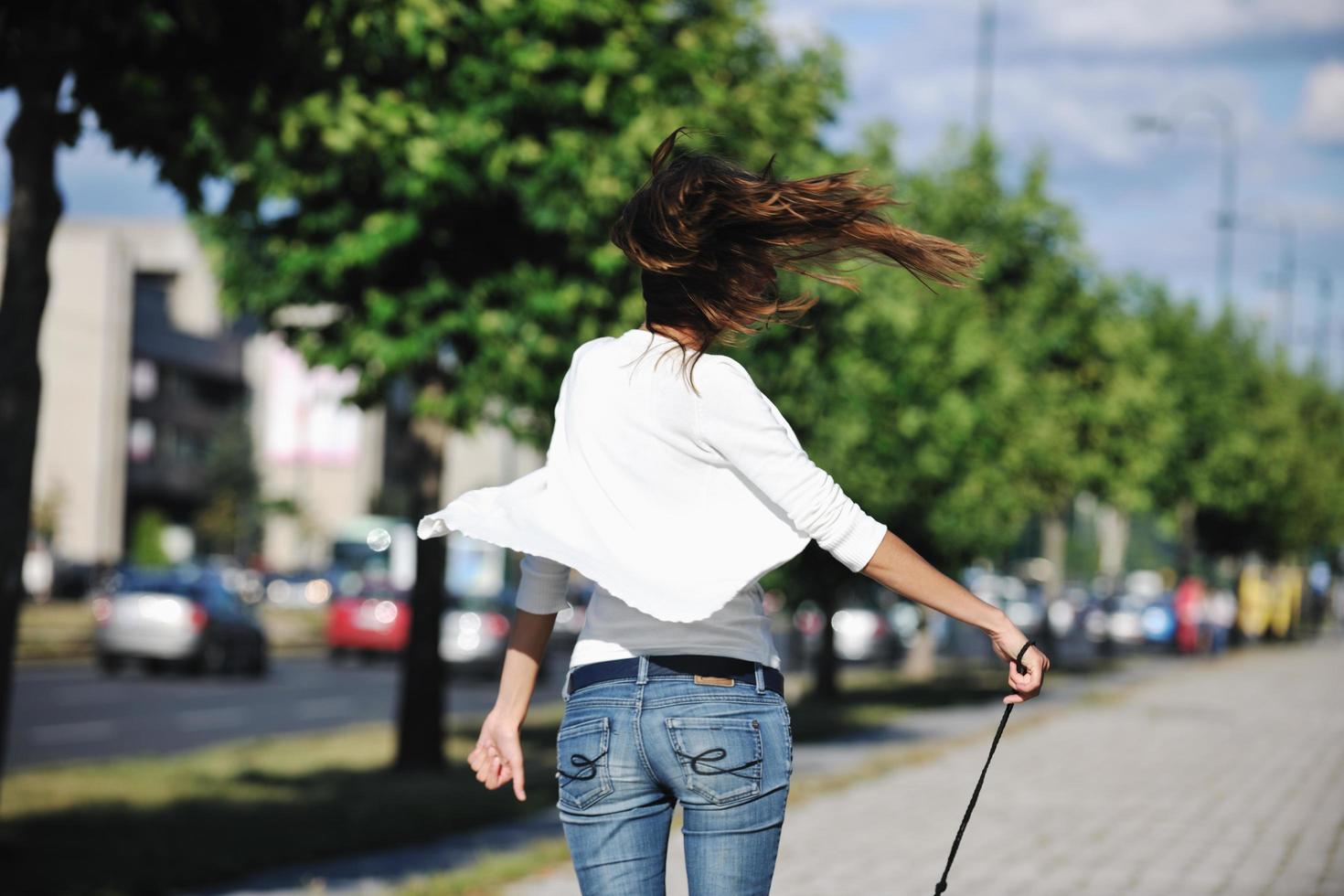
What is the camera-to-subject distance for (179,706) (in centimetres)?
2186

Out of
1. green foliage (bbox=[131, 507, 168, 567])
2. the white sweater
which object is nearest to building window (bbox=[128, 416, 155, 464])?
green foliage (bbox=[131, 507, 168, 567])

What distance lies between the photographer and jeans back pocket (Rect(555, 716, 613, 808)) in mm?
2863

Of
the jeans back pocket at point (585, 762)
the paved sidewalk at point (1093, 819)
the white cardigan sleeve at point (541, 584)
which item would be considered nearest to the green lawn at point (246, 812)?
the paved sidewalk at point (1093, 819)

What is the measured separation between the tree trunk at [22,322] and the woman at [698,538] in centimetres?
498

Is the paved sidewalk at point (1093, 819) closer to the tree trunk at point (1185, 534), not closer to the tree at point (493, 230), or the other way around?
the tree at point (493, 230)

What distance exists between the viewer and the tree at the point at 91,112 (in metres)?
7.30

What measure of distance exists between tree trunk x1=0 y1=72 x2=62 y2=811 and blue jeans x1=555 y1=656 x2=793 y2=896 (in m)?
5.09

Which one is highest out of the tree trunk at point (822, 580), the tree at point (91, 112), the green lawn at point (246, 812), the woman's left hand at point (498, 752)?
the tree at point (91, 112)

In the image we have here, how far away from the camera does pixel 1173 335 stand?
40.4m

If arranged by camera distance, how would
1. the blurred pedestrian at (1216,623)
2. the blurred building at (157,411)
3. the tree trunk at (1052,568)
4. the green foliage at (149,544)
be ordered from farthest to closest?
the blurred building at (157,411) < the green foliage at (149,544) < the blurred pedestrian at (1216,623) < the tree trunk at (1052,568)

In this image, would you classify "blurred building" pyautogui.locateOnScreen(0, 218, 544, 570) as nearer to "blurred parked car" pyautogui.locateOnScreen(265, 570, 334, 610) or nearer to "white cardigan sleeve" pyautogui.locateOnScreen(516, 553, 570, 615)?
"blurred parked car" pyautogui.locateOnScreen(265, 570, 334, 610)

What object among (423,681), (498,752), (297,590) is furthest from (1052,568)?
(297,590)

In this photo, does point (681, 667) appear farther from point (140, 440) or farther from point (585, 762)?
point (140, 440)

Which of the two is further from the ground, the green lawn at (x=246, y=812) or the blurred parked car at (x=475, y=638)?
the green lawn at (x=246, y=812)
